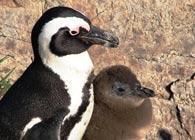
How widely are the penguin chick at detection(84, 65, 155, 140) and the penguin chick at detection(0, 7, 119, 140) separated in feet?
4.18

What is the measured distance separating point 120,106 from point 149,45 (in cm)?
73

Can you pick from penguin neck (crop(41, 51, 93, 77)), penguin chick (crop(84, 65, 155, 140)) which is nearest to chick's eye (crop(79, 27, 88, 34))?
penguin neck (crop(41, 51, 93, 77))

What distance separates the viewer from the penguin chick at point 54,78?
472 cm

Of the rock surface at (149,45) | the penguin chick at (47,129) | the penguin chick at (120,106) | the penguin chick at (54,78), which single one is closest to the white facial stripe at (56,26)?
the penguin chick at (54,78)

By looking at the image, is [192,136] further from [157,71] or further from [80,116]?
[80,116]

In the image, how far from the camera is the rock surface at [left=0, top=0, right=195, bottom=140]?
6.61m

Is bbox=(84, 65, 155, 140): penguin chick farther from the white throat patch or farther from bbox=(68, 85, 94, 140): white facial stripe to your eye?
the white throat patch

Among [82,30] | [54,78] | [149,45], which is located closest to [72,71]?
[54,78]

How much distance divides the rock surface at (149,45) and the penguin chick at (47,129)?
1891 mm

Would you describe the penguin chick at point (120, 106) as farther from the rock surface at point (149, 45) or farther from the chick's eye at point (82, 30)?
the chick's eye at point (82, 30)

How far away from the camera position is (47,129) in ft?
15.4

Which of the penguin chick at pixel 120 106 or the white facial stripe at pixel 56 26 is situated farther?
the penguin chick at pixel 120 106

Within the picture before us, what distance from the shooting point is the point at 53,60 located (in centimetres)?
478

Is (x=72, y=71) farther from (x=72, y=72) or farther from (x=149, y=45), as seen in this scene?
(x=149, y=45)
